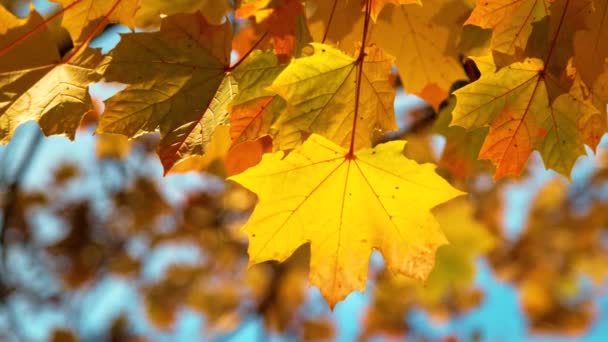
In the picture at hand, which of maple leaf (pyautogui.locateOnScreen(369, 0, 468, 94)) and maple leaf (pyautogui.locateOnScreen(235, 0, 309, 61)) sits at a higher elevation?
maple leaf (pyautogui.locateOnScreen(235, 0, 309, 61))

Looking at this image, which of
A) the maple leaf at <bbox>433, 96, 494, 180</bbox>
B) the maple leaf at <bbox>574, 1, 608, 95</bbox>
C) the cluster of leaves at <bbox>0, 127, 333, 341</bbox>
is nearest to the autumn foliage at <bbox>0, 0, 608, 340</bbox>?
the maple leaf at <bbox>574, 1, 608, 95</bbox>

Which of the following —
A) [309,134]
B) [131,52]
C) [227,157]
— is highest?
[131,52]

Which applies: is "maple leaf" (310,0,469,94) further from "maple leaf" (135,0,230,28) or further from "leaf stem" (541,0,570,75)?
"leaf stem" (541,0,570,75)

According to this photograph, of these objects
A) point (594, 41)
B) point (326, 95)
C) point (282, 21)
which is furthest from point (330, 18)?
point (594, 41)

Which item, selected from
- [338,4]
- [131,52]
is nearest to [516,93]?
[338,4]

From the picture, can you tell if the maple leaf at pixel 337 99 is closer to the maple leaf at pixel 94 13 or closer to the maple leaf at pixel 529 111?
the maple leaf at pixel 529 111

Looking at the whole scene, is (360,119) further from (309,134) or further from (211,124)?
(211,124)
